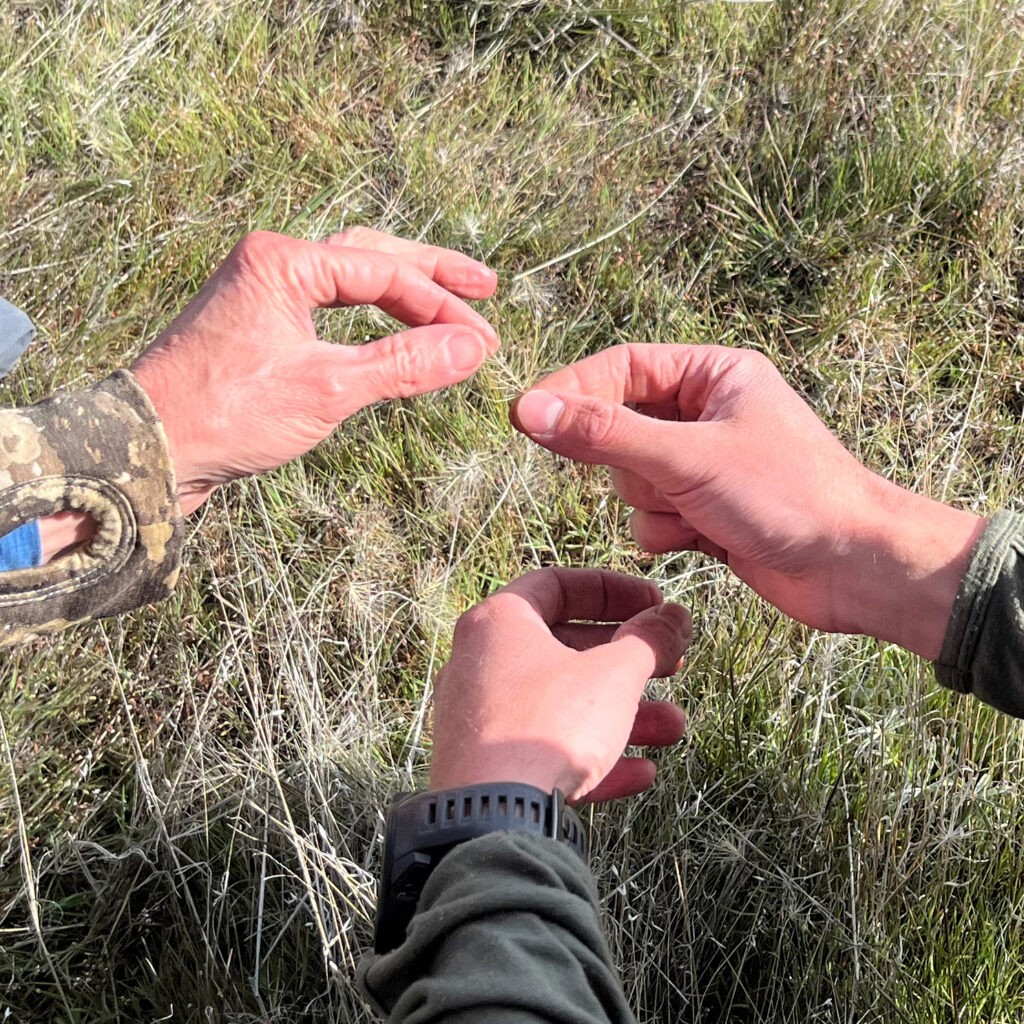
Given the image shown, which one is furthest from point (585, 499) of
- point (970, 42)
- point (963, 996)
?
point (970, 42)

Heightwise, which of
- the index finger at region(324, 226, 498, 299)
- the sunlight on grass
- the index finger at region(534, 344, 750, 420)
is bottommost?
the sunlight on grass

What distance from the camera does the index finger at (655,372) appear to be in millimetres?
1823

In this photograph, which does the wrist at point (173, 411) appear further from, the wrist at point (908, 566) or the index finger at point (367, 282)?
the wrist at point (908, 566)

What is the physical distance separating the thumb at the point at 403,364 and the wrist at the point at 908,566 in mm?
755

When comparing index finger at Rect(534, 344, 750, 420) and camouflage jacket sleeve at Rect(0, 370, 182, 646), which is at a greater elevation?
index finger at Rect(534, 344, 750, 420)

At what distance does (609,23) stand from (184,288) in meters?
1.57

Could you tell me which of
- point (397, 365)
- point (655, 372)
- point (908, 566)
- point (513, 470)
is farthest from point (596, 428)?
point (513, 470)

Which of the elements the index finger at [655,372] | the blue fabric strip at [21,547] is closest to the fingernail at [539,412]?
the index finger at [655,372]

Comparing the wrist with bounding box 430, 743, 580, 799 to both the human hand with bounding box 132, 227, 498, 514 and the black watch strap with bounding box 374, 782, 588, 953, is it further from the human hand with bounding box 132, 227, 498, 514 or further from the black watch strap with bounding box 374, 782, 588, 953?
the human hand with bounding box 132, 227, 498, 514

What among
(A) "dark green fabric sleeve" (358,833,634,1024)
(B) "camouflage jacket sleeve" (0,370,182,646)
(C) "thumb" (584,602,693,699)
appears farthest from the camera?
(B) "camouflage jacket sleeve" (0,370,182,646)

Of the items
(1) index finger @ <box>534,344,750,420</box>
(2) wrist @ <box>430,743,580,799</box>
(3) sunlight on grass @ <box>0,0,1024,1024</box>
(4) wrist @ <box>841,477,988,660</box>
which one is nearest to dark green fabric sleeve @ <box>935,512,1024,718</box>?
(4) wrist @ <box>841,477,988,660</box>

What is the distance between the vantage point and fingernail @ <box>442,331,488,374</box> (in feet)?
5.90

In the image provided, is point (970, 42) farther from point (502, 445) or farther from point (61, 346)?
point (61, 346)

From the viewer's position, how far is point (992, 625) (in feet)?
5.19
